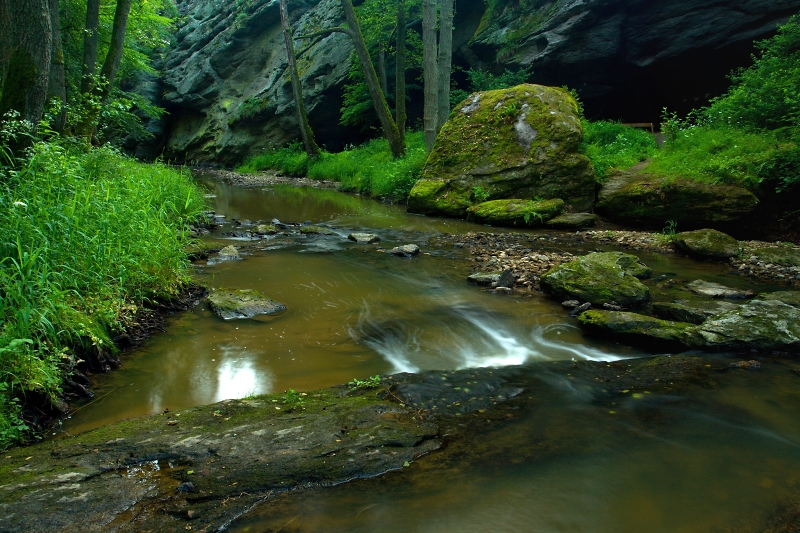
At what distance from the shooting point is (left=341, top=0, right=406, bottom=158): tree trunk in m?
17.5

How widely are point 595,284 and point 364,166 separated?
14.4 metres

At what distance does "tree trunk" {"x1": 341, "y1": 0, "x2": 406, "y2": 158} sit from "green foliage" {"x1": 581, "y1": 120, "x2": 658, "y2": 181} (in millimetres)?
6640

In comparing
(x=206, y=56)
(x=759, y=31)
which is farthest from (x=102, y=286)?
(x=206, y=56)

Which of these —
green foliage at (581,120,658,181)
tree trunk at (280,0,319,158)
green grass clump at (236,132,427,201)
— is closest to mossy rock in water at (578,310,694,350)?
green foliage at (581,120,658,181)

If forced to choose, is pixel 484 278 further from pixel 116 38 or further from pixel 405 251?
pixel 116 38

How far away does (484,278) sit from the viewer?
6.88 metres

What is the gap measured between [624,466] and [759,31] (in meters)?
16.7

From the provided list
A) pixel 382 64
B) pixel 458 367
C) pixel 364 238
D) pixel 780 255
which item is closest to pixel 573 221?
pixel 780 255

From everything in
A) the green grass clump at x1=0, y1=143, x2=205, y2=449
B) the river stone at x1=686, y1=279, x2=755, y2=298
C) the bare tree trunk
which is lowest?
the river stone at x1=686, y1=279, x2=755, y2=298

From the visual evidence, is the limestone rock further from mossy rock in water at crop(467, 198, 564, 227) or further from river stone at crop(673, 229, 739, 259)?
river stone at crop(673, 229, 739, 259)

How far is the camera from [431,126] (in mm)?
14609

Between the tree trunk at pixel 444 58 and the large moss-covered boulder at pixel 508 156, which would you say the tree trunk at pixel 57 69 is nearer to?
the large moss-covered boulder at pixel 508 156

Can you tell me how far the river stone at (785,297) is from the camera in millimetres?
5523

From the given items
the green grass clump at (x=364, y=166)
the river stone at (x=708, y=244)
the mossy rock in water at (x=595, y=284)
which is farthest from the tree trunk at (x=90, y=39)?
the river stone at (x=708, y=244)
